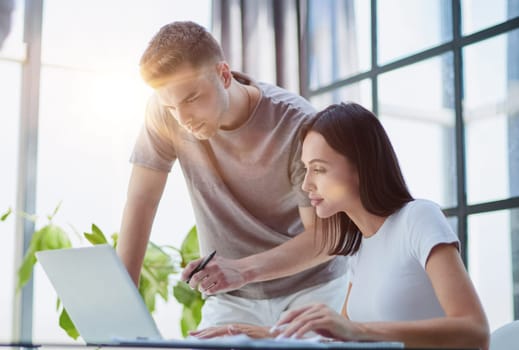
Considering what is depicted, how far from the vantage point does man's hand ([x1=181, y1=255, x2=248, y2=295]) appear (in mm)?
1788

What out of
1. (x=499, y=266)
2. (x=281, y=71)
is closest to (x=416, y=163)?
(x=499, y=266)

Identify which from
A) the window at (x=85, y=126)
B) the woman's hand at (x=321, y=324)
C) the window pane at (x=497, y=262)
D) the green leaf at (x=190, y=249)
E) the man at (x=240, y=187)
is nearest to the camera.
Result: the woman's hand at (x=321, y=324)

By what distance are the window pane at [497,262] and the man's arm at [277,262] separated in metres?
1.16

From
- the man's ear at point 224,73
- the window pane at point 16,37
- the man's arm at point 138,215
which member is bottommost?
the man's arm at point 138,215

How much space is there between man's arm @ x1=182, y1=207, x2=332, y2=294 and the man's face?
34 cm

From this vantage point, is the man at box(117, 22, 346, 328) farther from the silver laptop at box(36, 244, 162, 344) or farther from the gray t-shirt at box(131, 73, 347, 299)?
the silver laptop at box(36, 244, 162, 344)

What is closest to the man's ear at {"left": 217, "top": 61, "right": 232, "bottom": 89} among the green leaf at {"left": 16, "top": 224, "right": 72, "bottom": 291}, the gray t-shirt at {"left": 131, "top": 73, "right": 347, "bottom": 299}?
the gray t-shirt at {"left": 131, "top": 73, "right": 347, "bottom": 299}

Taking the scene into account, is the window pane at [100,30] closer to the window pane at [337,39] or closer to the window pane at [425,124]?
the window pane at [337,39]

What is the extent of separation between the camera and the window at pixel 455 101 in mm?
3045

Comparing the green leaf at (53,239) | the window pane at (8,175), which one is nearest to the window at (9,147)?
the window pane at (8,175)

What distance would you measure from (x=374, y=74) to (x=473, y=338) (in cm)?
249

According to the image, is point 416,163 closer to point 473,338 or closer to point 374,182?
point 374,182

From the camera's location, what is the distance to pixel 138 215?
2.20 m

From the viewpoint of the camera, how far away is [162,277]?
3441 mm
